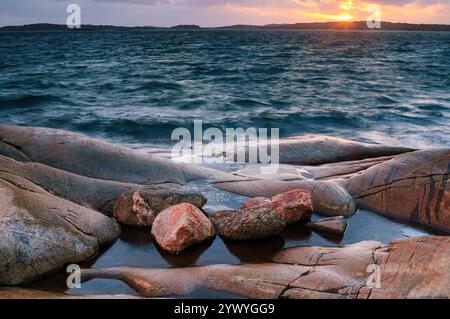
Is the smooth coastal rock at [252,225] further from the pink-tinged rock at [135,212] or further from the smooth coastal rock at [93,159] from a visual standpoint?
the smooth coastal rock at [93,159]

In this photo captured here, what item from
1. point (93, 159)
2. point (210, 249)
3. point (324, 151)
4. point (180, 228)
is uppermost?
point (93, 159)

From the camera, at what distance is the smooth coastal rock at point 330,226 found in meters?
5.60

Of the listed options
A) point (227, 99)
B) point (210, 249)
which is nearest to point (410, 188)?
point (210, 249)

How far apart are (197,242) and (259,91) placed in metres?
17.0

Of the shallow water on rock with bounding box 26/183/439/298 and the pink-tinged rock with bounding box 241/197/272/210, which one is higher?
the pink-tinged rock with bounding box 241/197/272/210

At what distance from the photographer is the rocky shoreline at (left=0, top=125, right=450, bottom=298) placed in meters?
4.16

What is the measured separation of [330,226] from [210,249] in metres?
1.48

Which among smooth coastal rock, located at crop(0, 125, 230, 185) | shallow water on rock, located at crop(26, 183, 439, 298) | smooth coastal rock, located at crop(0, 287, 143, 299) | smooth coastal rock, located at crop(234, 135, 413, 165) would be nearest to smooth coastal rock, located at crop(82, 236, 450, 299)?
shallow water on rock, located at crop(26, 183, 439, 298)

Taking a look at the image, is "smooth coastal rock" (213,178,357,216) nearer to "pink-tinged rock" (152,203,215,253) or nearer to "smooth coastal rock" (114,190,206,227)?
"smooth coastal rock" (114,190,206,227)

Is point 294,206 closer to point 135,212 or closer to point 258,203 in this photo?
point 258,203

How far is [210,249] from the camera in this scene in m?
5.06

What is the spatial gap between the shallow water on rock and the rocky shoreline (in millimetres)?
91

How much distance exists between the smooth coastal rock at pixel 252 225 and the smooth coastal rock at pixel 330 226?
1.53ft
